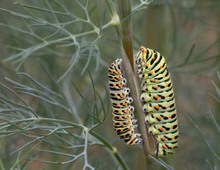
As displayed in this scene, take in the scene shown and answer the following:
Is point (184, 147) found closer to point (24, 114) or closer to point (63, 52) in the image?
point (63, 52)

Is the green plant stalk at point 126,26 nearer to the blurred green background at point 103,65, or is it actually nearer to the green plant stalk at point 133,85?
the green plant stalk at point 133,85

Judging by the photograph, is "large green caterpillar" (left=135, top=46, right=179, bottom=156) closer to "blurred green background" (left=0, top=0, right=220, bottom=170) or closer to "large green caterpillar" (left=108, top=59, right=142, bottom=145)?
"large green caterpillar" (left=108, top=59, right=142, bottom=145)

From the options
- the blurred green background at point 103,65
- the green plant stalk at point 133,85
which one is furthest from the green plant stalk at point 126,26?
the blurred green background at point 103,65

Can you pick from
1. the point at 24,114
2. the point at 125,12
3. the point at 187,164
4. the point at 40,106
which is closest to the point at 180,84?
the point at 187,164

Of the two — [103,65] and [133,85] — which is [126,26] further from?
[103,65]

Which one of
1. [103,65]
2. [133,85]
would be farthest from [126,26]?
[103,65]

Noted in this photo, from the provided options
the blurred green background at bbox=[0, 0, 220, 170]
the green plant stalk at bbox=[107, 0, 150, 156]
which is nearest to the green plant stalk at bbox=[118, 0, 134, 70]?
the green plant stalk at bbox=[107, 0, 150, 156]
